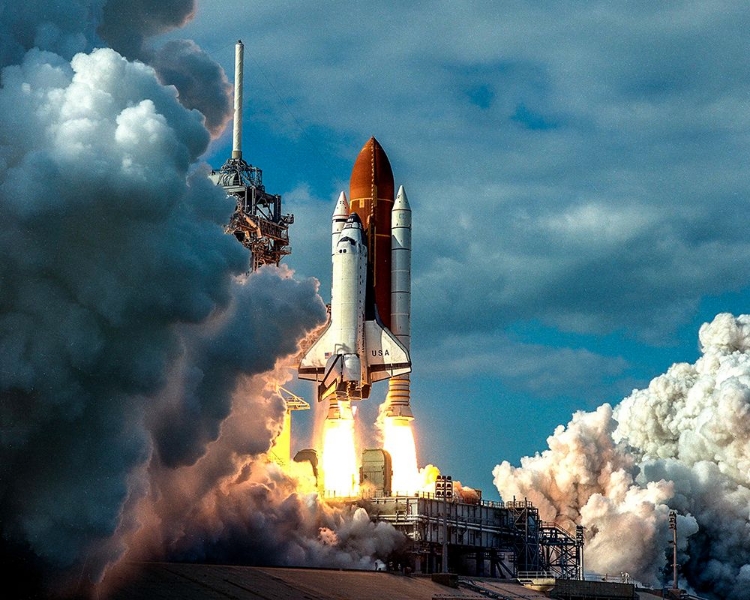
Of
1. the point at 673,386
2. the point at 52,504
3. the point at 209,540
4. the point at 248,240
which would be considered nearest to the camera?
the point at 52,504

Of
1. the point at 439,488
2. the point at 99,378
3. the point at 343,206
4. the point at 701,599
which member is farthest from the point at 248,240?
the point at 99,378

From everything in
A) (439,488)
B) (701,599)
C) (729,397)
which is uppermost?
(729,397)

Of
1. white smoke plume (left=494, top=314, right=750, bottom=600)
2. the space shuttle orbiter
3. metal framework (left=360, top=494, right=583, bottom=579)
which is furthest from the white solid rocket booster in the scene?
white smoke plume (left=494, top=314, right=750, bottom=600)

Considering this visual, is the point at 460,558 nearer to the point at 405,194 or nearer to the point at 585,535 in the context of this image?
the point at 585,535

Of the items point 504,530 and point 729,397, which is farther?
point 729,397

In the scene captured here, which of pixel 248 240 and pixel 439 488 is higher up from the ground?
pixel 248 240

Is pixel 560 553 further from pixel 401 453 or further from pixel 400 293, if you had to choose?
pixel 400 293

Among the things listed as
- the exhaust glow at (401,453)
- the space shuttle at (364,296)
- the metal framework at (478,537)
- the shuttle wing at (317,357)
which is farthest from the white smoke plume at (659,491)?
the shuttle wing at (317,357)

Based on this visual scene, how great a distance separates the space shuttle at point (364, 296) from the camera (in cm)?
8038

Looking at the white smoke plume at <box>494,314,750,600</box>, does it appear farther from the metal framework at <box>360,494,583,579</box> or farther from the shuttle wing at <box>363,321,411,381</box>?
the shuttle wing at <box>363,321,411,381</box>

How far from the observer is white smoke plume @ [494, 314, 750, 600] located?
9462cm

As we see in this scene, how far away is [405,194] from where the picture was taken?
85.2 metres

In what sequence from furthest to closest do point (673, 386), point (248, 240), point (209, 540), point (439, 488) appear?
point (673, 386), point (248, 240), point (439, 488), point (209, 540)

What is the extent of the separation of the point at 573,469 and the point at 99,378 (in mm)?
57803
